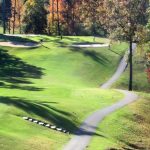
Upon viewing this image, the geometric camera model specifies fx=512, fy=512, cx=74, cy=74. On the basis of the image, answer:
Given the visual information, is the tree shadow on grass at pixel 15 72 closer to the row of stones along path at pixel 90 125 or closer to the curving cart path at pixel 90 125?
the row of stones along path at pixel 90 125

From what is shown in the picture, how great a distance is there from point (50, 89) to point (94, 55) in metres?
39.0

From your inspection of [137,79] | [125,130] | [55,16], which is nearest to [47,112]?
[125,130]

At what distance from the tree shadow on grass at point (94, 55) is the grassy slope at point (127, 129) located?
109 ft

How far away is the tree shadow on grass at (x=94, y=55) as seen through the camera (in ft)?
337

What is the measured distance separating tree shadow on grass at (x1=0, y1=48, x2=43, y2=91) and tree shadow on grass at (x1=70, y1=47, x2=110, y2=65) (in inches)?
578

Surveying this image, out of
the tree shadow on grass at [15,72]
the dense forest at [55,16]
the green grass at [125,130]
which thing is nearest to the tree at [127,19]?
the tree shadow on grass at [15,72]

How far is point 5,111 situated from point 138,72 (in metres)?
55.3

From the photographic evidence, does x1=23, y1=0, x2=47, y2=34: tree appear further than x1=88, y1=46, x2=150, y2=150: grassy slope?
Yes

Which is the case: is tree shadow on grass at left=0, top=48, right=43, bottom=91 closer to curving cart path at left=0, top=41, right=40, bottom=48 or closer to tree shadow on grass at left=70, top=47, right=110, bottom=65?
curving cart path at left=0, top=41, right=40, bottom=48

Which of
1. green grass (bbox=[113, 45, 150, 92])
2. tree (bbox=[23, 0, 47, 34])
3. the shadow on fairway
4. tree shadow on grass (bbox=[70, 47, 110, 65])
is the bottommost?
green grass (bbox=[113, 45, 150, 92])

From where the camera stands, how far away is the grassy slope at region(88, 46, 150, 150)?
43.0 meters

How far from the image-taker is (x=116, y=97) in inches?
2657

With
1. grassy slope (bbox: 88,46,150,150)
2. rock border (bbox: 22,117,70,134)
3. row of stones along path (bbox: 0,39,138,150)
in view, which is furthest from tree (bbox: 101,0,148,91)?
rock border (bbox: 22,117,70,134)

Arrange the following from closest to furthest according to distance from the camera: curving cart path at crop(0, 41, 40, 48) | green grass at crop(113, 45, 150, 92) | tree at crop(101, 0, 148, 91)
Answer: tree at crop(101, 0, 148, 91)
green grass at crop(113, 45, 150, 92)
curving cart path at crop(0, 41, 40, 48)
